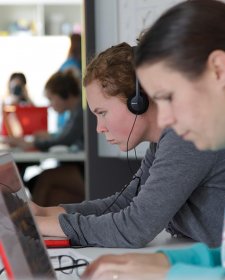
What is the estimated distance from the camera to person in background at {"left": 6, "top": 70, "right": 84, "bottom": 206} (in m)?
4.23

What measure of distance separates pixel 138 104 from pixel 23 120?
3.20 m

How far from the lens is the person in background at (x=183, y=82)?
1063 millimetres

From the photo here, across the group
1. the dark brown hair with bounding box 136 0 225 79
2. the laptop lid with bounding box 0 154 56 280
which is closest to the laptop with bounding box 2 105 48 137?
the laptop lid with bounding box 0 154 56 280

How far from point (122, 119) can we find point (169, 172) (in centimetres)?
25

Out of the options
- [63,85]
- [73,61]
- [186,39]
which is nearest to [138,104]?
[186,39]

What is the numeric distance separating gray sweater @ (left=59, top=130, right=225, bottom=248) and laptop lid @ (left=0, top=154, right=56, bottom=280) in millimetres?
321

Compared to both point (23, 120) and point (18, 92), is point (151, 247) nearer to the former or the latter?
point (23, 120)

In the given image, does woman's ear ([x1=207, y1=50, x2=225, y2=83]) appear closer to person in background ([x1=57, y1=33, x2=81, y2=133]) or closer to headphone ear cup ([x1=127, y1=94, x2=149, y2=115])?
headphone ear cup ([x1=127, y1=94, x2=149, y2=115])

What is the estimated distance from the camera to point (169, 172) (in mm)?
1504

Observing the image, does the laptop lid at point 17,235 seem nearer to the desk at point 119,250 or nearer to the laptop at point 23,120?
the desk at point 119,250

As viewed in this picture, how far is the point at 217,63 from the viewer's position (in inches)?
41.8

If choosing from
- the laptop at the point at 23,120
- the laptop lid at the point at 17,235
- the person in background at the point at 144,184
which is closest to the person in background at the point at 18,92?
the laptop at the point at 23,120

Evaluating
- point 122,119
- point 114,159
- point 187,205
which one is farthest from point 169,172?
point 114,159

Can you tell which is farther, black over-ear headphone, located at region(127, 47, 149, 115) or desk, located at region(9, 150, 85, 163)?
desk, located at region(9, 150, 85, 163)
